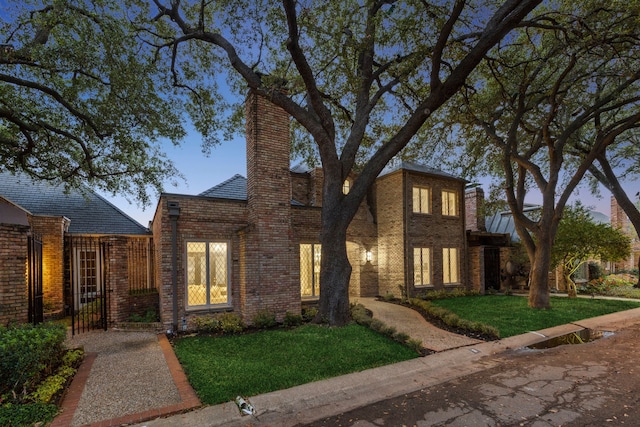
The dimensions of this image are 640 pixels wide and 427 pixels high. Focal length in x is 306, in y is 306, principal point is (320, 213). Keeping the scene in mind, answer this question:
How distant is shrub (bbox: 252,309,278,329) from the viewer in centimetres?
808

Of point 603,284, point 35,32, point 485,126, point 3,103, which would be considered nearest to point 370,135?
point 485,126

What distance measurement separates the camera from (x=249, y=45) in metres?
8.57

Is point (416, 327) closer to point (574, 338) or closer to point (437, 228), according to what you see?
point (574, 338)

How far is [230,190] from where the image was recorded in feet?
36.0

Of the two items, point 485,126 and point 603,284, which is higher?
point 485,126

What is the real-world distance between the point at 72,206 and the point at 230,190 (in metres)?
7.52

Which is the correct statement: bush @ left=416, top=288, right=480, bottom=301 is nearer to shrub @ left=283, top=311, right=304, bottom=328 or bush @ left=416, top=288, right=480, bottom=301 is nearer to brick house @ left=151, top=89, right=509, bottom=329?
brick house @ left=151, top=89, right=509, bottom=329

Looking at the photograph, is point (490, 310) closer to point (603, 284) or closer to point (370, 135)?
point (370, 135)

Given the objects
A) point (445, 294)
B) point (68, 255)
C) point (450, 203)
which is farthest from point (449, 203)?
point (68, 255)

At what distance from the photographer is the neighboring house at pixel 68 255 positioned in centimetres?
596

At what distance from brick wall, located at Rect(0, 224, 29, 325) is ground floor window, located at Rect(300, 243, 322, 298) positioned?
7.22 meters

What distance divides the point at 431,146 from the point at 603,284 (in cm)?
1302

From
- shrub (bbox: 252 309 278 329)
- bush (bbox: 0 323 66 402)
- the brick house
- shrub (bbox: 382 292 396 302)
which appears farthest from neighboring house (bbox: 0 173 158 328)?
shrub (bbox: 382 292 396 302)

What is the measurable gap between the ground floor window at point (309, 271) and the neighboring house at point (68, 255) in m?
4.77
